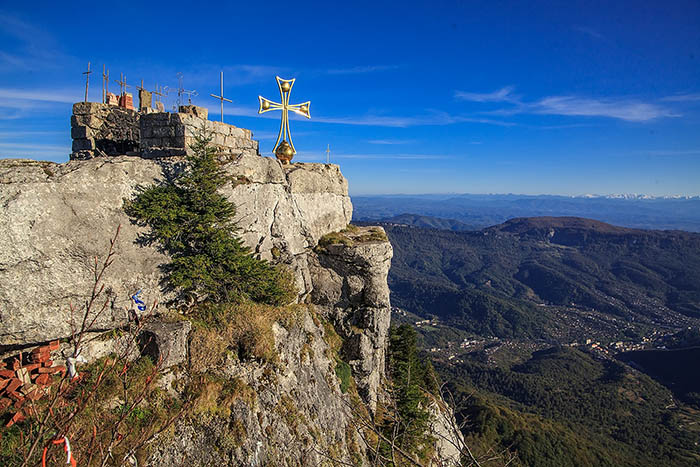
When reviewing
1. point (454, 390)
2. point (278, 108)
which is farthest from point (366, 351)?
point (454, 390)

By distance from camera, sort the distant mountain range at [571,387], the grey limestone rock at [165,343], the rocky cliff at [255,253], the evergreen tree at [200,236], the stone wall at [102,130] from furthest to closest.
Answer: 1. the distant mountain range at [571,387]
2. the stone wall at [102,130]
3. the evergreen tree at [200,236]
4. the grey limestone rock at [165,343]
5. the rocky cliff at [255,253]

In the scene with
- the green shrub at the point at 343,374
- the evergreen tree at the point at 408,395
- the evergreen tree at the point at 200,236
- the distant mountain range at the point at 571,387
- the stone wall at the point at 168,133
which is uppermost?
the stone wall at the point at 168,133

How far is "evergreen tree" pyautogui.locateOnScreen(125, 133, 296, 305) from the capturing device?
11.0 m

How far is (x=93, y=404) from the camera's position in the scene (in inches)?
321

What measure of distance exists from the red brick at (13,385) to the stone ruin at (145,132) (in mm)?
7573

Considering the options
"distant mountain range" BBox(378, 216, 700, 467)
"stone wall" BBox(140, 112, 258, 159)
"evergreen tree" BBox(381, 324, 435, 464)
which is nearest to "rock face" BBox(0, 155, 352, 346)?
"stone wall" BBox(140, 112, 258, 159)

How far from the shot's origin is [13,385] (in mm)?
7996

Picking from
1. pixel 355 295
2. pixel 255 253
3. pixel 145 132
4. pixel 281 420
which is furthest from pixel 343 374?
pixel 145 132

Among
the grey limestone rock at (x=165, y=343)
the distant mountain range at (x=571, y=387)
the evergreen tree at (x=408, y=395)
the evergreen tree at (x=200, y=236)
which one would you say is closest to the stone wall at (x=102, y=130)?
the evergreen tree at (x=200, y=236)

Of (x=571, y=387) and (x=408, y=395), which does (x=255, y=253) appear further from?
(x=571, y=387)

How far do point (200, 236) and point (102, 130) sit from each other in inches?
296

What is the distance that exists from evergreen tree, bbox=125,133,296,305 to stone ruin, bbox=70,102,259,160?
83cm

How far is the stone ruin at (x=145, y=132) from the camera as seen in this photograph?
1284cm

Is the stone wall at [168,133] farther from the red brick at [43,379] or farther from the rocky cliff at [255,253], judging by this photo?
the red brick at [43,379]
